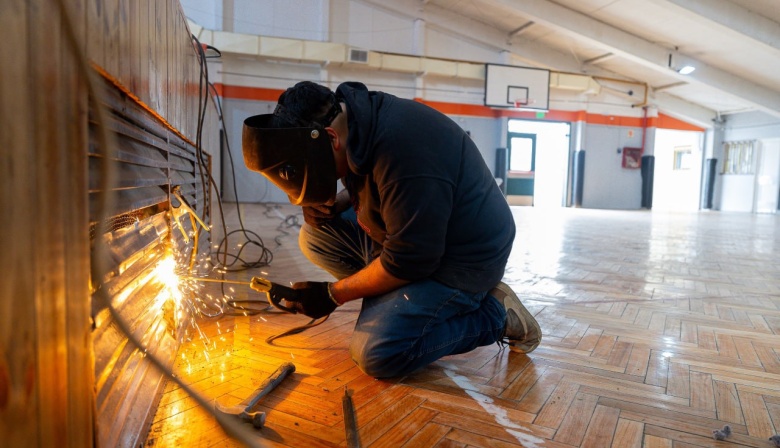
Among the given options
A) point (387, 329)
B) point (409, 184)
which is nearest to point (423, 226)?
point (409, 184)

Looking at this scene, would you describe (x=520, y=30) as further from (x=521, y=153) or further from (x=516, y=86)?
(x=521, y=153)

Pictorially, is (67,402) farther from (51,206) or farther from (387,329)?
(387,329)

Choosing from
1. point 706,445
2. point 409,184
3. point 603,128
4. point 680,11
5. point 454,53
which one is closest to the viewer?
point 706,445

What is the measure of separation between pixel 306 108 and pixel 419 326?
0.70 m

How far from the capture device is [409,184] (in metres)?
1.27

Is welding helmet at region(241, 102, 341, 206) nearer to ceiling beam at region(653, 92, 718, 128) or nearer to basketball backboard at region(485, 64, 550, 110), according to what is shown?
basketball backboard at region(485, 64, 550, 110)

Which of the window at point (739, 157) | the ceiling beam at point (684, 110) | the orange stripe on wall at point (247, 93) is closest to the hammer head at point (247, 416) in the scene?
the orange stripe on wall at point (247, 93)

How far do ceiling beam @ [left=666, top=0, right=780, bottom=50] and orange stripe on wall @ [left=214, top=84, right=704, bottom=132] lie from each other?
503 centimetres

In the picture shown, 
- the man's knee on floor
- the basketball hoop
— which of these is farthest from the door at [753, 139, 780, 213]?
the man's knee on floor

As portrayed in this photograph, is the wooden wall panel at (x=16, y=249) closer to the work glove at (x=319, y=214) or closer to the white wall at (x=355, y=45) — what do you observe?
the work glove at (x=319, y=214)

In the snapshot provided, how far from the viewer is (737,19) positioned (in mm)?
8023

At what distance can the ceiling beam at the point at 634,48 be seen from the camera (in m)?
9.59

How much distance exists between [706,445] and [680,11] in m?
8.71

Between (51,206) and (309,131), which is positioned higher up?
(309,131)
